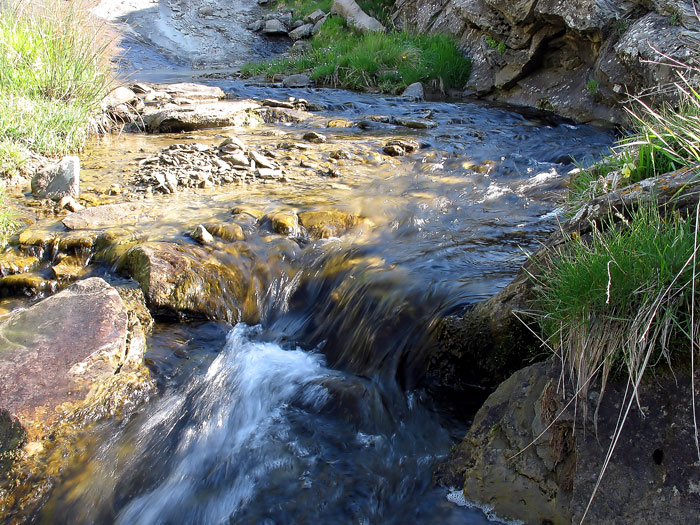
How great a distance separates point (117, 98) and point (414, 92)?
5852 mm

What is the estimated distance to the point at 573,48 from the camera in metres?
10.1

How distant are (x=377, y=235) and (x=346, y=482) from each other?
2.46 metres

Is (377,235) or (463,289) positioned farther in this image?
(377,235)

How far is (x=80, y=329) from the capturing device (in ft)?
10.9

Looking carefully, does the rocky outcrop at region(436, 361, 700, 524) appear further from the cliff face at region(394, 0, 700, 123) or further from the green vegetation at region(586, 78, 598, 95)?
the green vegetation at region(586, 78, 598, 95)

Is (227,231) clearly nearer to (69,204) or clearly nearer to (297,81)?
(69,204)

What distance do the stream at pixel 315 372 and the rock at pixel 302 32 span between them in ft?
51.6

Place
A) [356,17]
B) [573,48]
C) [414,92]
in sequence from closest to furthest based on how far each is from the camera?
[573,48]
[414,92]
[356,17]

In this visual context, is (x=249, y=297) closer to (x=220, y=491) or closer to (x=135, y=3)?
(x=220, y=491)

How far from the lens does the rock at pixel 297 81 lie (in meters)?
13.0

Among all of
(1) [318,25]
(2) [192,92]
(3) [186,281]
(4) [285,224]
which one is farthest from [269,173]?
(1) [318,25]

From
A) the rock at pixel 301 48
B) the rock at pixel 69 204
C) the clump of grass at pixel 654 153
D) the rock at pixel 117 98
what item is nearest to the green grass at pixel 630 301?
the clump of grass at pixel 654 153

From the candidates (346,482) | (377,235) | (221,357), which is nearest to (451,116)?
(377,235)

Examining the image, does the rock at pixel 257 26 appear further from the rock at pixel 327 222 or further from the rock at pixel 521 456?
the rock at pixel 521 456
